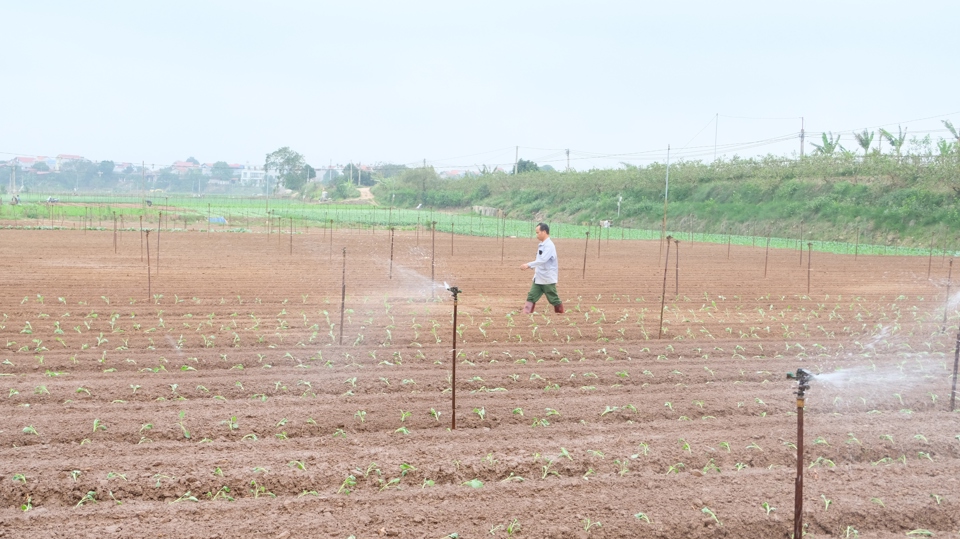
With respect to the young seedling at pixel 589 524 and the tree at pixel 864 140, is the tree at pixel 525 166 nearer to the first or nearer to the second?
the tree at pixel 864 140

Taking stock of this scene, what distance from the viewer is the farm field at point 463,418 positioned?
4.28 meters

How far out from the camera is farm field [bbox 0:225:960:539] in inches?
169

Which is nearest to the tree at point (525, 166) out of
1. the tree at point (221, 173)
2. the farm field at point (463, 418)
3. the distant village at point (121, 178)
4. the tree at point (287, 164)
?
the distant village at point (121, 178)

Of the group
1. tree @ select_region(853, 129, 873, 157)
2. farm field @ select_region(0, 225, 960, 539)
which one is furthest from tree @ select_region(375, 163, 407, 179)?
farm field @ select_region(0, 225, 960, 539)

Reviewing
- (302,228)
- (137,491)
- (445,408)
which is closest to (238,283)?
(445,408)

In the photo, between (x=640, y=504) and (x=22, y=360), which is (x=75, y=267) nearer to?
(x=22, y=360)

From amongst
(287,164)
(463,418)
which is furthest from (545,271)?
(287,164)

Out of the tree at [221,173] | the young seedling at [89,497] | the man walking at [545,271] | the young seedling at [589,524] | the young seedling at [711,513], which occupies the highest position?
the tree at [221,173]

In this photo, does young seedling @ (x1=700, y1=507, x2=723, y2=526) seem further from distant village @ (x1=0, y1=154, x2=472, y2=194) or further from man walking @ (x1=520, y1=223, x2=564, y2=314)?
distant village @ (x1=0, y1=154, x2=472, y2=194)

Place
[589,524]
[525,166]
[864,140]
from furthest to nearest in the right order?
[525,166], [864,140], [589,524]

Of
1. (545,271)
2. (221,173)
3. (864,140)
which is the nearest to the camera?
(545,271)

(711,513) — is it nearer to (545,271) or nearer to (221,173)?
(545,271)

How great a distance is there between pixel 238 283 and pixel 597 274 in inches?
304

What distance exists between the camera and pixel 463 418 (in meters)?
5.90
